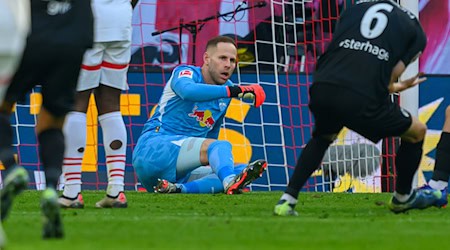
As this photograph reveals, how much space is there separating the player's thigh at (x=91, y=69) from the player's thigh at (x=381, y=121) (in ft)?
5.73

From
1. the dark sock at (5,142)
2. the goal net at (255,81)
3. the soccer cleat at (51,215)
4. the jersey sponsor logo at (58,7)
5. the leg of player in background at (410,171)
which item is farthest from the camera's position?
the goal net at (255,81)

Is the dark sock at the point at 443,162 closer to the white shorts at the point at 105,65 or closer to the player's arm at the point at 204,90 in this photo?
the player's arm at the point at 204,90

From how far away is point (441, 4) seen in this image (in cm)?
1353

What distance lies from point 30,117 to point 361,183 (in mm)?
3652

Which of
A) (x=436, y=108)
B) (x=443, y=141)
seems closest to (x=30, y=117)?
(x=436, y=108)

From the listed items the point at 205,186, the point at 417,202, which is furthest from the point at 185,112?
the point at 417,202

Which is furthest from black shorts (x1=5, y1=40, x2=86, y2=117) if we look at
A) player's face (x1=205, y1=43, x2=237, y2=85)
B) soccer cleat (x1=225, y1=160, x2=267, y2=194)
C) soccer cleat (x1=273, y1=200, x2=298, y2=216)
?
player's face (x1=205, y1=43, x2=237, y2=85)

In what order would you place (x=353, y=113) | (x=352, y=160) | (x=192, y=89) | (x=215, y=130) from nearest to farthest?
(x=353, y=113) → (x=192, y=89) → (x=215, y=130) → (x=352, y=160)

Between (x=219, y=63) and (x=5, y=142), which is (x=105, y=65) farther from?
(x=219, y=63)

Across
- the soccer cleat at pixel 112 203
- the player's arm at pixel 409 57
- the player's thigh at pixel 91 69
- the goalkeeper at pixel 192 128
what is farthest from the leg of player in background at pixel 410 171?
the goalkeeper at pixel 192 128

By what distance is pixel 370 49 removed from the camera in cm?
682

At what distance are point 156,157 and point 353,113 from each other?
345cm

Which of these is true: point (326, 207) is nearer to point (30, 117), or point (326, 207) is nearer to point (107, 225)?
point (107, 225)

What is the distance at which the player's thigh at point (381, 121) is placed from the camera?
6.78 metres
